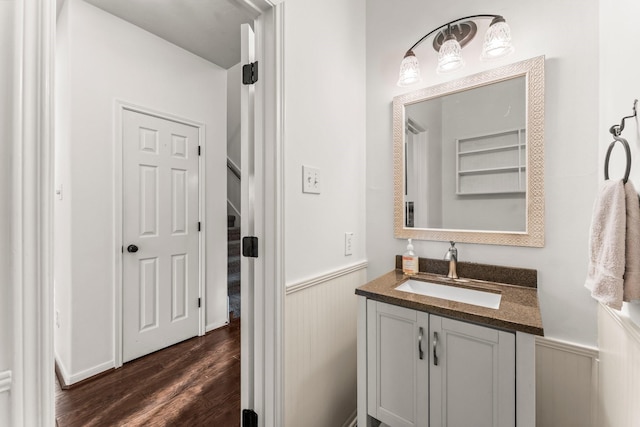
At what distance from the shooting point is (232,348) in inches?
98.0

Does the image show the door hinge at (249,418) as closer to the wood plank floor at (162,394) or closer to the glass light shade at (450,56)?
the wood plank floor at (162,394)

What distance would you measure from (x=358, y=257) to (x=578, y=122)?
1.24 m

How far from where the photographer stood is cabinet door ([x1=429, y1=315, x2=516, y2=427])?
93 centimetres

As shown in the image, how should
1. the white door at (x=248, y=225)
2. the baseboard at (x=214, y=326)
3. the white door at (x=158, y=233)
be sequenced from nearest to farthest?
1. the white door at (x=248, y=225)
2. the white door at (x=158, y=233)
3. the baseboard at (x=214, y=326)

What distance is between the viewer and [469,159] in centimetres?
148

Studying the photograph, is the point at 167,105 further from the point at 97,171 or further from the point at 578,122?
the point at 578,122

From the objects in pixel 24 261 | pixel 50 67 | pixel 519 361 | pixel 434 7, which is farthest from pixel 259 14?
pixel 519 361

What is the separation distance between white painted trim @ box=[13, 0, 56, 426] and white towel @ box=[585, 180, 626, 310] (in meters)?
1.32

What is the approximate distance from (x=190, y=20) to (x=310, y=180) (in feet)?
6.20

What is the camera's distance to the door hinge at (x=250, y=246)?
1.19m

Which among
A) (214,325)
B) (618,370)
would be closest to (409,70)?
(618,370)

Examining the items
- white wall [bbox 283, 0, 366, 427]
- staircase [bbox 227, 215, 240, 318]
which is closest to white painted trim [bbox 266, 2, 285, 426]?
white wall [bbox 283, 0, 366, 427]

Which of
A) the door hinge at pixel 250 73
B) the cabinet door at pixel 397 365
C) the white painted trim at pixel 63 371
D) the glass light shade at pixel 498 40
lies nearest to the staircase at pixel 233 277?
the white painted trim at pixel 63 371

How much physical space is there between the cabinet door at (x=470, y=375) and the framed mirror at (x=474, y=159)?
59 cm
